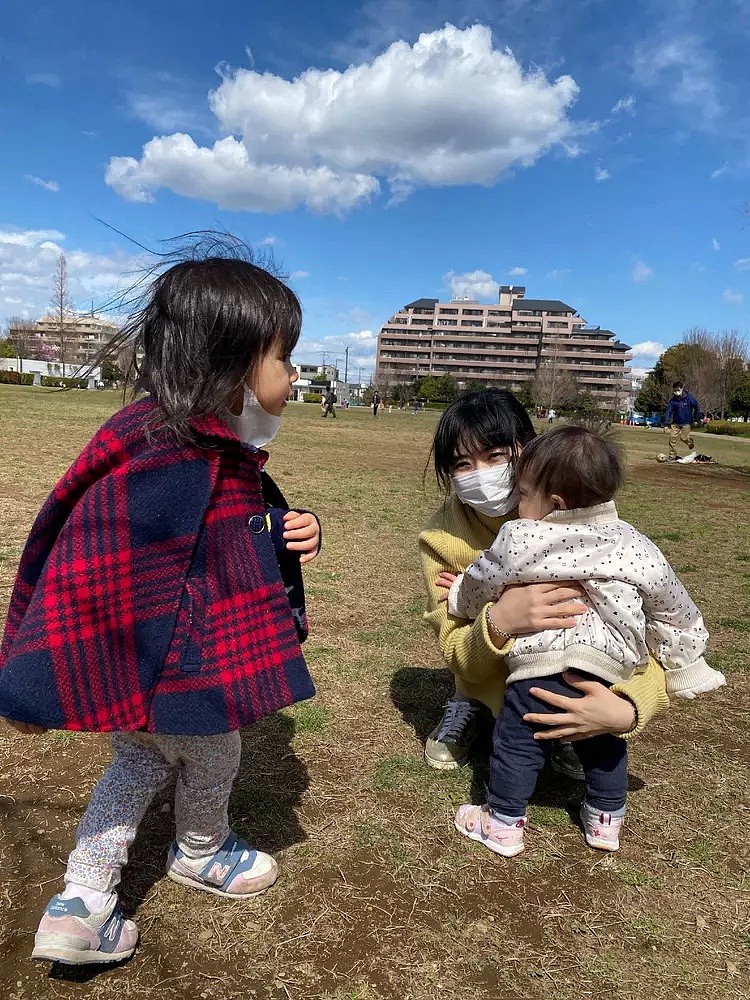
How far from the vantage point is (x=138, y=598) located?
1.45 metres

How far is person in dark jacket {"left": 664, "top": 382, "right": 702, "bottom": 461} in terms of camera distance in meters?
15.6

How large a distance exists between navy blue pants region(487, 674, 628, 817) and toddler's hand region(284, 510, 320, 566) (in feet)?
2.65

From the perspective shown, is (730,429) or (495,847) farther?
(730,429)

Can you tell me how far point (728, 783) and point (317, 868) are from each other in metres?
1.54

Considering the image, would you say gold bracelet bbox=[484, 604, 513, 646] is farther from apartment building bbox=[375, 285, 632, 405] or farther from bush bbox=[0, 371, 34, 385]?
apartment building bbox=[375, 285, 632, 405]

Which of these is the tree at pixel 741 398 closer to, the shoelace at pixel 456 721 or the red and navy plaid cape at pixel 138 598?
the shoelace at pixel 456 721

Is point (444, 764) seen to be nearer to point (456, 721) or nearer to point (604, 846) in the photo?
point (456, 721)

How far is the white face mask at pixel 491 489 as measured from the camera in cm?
228

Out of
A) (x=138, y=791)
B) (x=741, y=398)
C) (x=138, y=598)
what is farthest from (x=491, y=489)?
(x=741, y=398)

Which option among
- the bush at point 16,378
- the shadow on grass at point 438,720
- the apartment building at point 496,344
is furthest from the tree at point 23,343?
the shadow on grass at point 438,720

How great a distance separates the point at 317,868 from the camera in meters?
1.94

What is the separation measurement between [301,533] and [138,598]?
1.38 ft

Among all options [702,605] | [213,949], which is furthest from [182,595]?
[702,605]

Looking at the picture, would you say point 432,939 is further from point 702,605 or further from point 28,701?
point 702,605
